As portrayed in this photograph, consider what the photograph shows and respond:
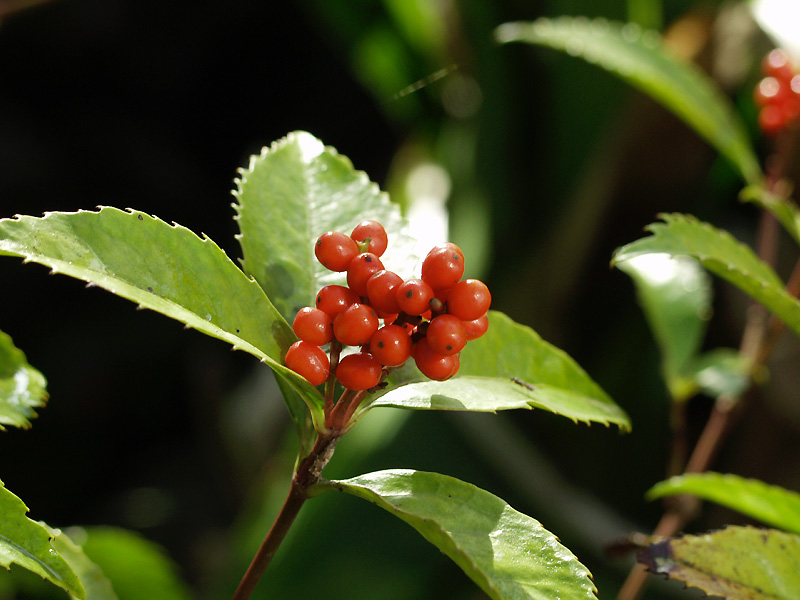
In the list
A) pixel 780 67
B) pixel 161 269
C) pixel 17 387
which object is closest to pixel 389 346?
pixel 161 269

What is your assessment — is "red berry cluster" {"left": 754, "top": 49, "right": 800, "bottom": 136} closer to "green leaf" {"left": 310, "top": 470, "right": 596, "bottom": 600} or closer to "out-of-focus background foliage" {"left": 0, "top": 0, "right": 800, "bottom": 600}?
"out-of-focus background foliage" {"left": 0, "top": 0, "right": 800, "bottom": 600}

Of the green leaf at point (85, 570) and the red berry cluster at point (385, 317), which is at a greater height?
the red berry cluster at point (385, 317)

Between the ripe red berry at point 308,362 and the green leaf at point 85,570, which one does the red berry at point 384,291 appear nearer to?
the ripe red berry at point 308,362

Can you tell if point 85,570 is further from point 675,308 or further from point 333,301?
point 675,308

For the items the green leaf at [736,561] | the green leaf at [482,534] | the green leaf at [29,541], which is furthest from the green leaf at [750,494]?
the green leaf at [29,541]

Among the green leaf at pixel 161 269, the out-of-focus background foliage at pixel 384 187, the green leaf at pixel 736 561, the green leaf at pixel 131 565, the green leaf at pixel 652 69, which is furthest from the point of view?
the out-of-focus background foliage at pixel 384 187

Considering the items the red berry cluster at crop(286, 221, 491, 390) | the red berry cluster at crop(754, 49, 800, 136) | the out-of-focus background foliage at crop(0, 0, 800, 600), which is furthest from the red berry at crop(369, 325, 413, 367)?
the out-of-focus background foliage at crop(0, 0, 800, 600)

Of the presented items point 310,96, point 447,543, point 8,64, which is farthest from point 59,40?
point 447,543
